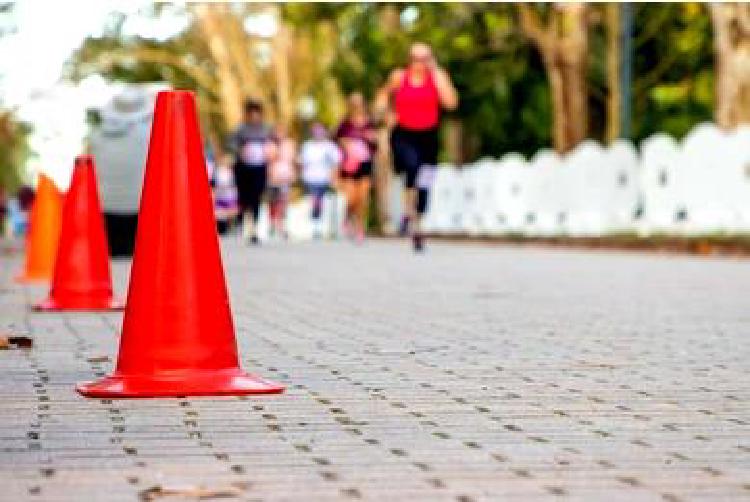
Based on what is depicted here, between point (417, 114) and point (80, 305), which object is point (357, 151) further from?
point (80, 305)

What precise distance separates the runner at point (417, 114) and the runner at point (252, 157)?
14.8 ft

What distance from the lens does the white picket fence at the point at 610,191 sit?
26109mm

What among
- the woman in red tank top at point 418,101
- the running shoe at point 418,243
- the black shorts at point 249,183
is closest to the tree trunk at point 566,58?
the black shorts at point 249,183

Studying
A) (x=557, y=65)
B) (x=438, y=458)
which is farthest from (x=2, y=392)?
(x=557, y=65)

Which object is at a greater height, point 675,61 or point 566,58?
point 675,61

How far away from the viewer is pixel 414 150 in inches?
948

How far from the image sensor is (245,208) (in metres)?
29.9

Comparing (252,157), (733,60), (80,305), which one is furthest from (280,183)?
(80,305)

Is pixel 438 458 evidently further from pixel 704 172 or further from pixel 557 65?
pixel 557 65

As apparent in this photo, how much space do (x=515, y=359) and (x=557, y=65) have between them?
30.1 m

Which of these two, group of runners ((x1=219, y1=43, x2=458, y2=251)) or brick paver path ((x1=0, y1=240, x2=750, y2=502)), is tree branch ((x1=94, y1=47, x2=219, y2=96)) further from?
brick paver path ((x1=0, y1=240, x2=750, y2=502))

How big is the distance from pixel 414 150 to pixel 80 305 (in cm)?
1164

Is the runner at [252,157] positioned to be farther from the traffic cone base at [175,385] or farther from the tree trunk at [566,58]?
the traffic cone base at [175,385]

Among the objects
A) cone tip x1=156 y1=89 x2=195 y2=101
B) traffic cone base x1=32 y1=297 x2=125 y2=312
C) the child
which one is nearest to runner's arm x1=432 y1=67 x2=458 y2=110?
traffic cone base x1=32 y1=297 x2=125 y2=312
